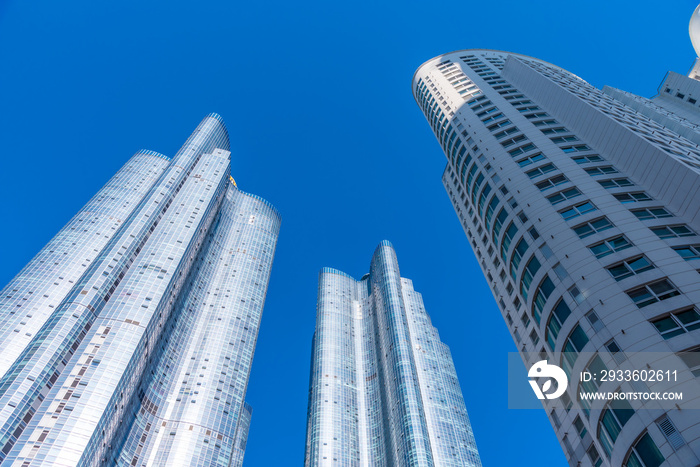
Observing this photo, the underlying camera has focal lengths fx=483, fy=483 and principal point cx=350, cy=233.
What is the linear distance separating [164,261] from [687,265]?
90486mm

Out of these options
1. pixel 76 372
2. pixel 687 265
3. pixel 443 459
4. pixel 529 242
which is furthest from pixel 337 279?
pixel 687 265

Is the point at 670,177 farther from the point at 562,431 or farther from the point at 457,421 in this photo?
the point at 457,421

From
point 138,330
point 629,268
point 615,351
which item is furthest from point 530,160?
point 138,330

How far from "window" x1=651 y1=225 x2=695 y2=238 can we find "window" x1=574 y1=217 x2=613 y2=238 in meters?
2.94

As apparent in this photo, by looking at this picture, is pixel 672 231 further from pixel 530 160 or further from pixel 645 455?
pixel 645 455

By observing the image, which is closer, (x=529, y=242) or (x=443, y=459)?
(x=529, y=242)

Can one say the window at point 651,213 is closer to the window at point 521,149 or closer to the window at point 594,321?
the window at point 594,321

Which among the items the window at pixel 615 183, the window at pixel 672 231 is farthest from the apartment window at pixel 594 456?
the window at pixel 615 183

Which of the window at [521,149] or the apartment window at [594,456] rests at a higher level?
the window at [521,149]

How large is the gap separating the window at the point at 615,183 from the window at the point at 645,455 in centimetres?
2159

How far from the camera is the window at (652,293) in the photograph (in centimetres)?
2822

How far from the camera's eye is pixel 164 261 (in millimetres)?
98438

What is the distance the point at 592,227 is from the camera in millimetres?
35469

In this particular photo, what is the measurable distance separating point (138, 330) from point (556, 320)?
236ft
